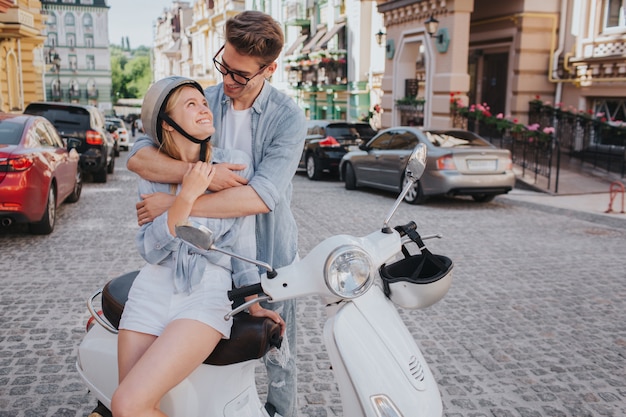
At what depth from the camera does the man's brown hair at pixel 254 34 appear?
240 centimetres

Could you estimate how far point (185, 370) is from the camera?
2.18 m

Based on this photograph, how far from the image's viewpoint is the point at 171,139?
8.16 ft

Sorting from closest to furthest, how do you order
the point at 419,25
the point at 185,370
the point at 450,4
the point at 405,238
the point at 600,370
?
the point at 185,370
the point at 405,238
the point at 600,370
the point at 450,4
the point at 419,25

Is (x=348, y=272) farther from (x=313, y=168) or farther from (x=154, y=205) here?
(x=313, y=168)

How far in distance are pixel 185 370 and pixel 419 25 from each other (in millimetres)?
17721

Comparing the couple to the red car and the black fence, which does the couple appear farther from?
the black fence

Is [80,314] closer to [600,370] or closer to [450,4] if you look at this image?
[600,370]

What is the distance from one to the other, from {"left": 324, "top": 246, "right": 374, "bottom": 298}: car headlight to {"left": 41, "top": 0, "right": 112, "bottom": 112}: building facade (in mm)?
86384

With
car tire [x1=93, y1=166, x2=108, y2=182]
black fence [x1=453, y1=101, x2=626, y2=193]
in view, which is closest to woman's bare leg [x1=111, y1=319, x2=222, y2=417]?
black fence [x1=453, y1=101, x2=626, y2=193]

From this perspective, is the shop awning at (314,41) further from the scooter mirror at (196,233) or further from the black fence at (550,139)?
the scooter mirror at (196,233)

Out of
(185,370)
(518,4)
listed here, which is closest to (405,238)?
(185,370)

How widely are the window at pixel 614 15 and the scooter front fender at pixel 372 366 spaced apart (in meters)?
15.7

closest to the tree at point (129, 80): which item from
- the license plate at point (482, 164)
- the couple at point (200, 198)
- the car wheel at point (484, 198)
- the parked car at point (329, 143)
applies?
the parked car at point (329, 143)

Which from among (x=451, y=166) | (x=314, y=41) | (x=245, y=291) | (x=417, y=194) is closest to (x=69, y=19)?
(x=314, y=41)
